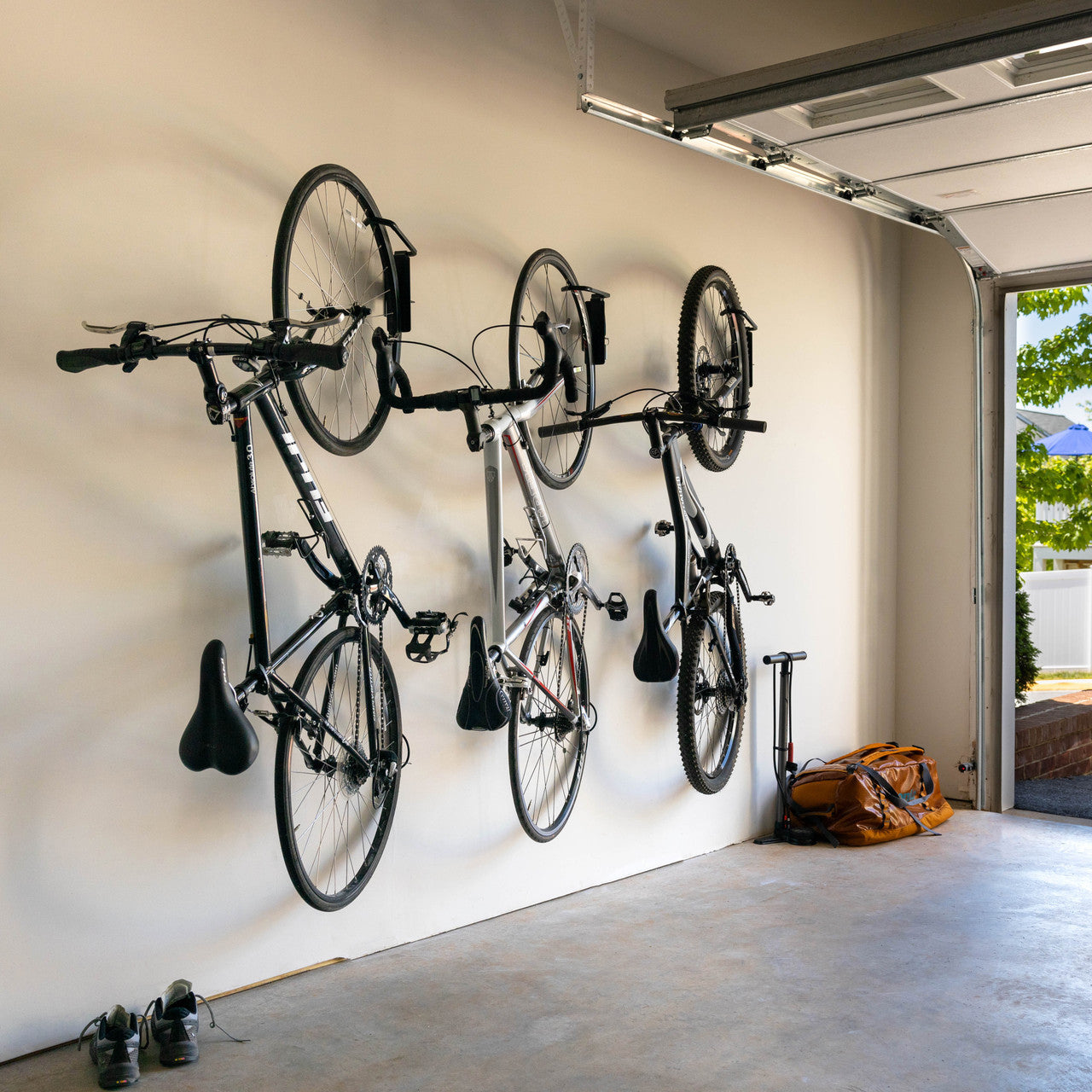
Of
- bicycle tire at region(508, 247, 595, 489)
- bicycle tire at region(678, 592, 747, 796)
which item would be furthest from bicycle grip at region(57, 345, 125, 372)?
bicycle tire at region(678, 592, 747, 796)

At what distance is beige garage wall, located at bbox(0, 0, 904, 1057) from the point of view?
2682 millimetres

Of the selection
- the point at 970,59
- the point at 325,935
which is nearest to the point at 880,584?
the point at 970,59

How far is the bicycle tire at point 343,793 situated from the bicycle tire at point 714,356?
1623 mm

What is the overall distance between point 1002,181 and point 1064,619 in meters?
5.60

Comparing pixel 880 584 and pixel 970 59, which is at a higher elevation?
pixel 970 59

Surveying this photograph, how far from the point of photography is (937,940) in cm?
359

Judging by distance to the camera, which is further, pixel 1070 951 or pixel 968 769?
pixel 968 769

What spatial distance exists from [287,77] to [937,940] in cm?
317

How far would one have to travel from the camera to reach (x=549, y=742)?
3.94m

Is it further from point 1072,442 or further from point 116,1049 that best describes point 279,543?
point 1072,442

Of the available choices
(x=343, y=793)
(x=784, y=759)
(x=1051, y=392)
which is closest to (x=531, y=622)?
(x=343, y=793)

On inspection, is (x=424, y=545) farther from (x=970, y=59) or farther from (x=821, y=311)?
(x=821, y=311)

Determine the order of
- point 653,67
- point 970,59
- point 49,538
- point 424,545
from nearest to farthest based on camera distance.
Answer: point 49,538
point 970,59
point 424,545
point 653,67

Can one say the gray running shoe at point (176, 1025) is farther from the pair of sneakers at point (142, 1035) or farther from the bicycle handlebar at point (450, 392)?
the bicycle handlebar at point (450, 392)
